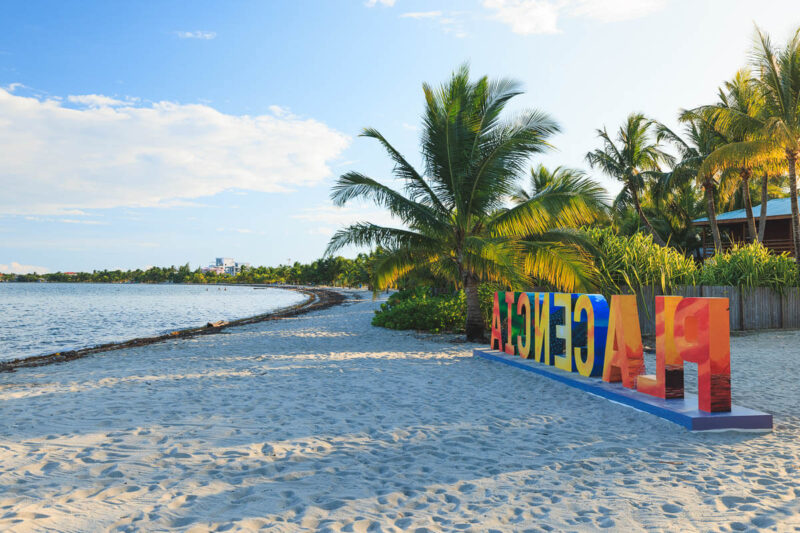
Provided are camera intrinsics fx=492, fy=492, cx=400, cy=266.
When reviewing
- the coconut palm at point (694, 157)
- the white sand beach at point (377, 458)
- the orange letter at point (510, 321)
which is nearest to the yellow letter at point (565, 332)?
the white sand beach at point (377, 458)

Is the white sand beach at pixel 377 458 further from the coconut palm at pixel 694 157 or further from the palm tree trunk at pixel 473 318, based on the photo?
the coconut palm at pixel 694 157

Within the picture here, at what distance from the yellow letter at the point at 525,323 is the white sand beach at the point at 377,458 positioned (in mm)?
1476

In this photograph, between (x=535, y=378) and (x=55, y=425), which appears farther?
(x=535, y=378)

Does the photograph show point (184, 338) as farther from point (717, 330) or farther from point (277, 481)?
point (717, 330)

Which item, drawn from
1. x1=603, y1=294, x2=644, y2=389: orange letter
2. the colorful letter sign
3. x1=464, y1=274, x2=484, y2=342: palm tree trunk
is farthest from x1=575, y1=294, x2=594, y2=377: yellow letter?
x1=464, y1=274, x2=484, y2=342: palm tree trunk

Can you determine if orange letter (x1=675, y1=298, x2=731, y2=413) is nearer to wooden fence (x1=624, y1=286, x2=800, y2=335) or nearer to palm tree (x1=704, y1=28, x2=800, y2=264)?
wooden fence (x1=624, y1=286, x2=800, y2=335)

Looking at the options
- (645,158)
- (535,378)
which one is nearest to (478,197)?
(535,378)

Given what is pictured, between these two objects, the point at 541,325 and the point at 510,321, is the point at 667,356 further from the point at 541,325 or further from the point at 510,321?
the point at 510,321

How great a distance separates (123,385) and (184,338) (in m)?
8.89

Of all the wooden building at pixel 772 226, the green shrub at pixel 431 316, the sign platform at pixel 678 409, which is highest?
the wooden building at pixel 772 226

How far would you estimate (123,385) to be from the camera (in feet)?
26.5

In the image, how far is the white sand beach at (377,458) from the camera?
346 centimetres

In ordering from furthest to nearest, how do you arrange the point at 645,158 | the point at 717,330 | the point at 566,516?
1. the point at 645,158
2. the point at 717,330
3. the point at 566,516

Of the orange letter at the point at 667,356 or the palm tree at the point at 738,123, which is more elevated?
the palm tree at the point at 738,123
